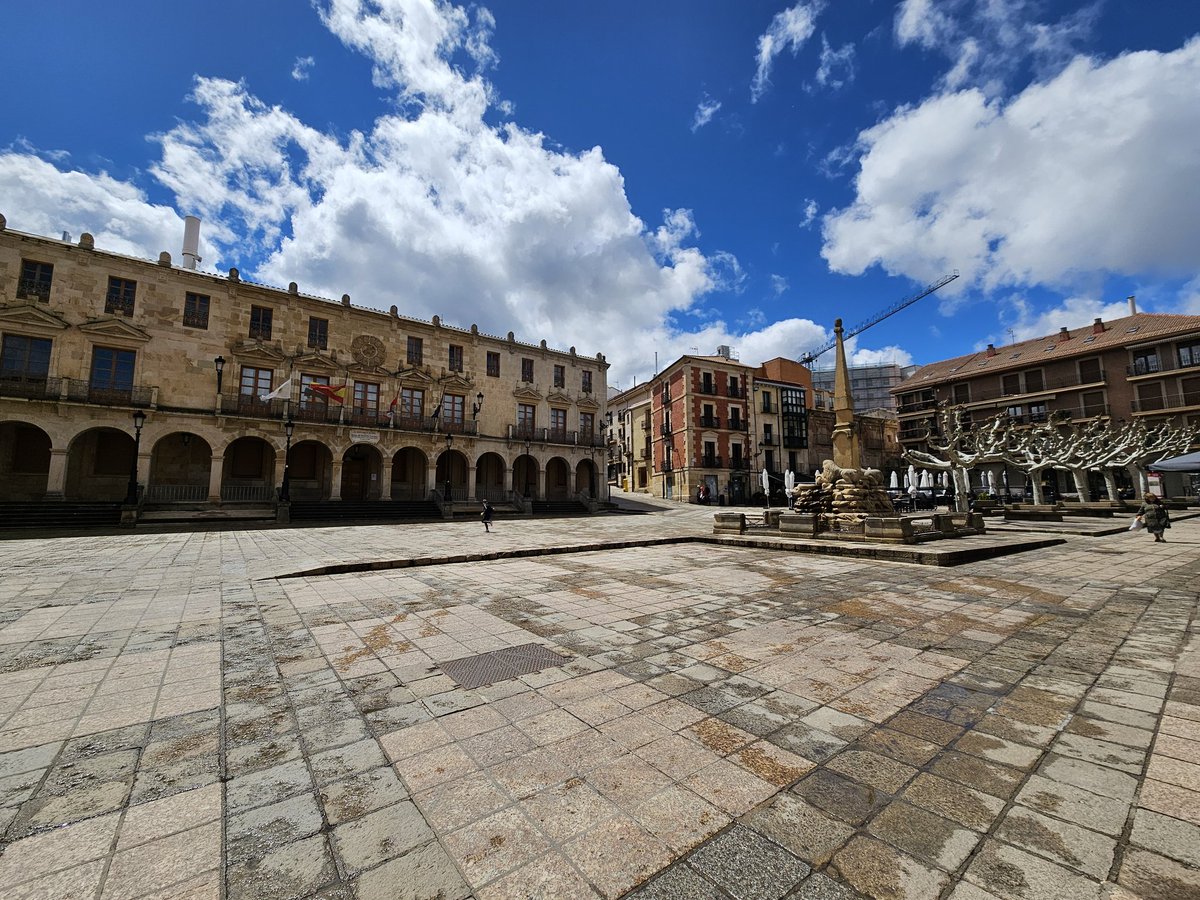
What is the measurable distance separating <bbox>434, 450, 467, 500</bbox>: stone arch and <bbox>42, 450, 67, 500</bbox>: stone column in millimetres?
15042

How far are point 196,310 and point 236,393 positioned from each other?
14.3 feet

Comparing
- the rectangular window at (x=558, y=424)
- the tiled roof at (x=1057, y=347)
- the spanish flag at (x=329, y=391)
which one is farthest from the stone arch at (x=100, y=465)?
the tiled roof at (x=1057, y=347)

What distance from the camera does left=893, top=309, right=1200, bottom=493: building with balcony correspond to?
1287 inches

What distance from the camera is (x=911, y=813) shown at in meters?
2.18

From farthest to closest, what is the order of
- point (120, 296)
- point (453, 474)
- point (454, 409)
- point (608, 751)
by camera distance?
point (453, 474)
point (454, 409)
point (120, 296)
point (608, 751)

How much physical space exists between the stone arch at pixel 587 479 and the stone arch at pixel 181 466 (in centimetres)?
2061

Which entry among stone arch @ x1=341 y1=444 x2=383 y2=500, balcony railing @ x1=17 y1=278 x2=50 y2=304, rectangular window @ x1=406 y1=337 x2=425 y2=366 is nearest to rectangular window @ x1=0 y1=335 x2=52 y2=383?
balcony railing @ x1=17 y1=278 x2=50 y2=304

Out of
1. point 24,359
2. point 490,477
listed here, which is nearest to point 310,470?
point 490,477

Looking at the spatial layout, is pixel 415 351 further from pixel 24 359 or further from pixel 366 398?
pixel 24 359

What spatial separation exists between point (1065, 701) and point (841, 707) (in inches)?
61.9

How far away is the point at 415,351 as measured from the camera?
2889cm

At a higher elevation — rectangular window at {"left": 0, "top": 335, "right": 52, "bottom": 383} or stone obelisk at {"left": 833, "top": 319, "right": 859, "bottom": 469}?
rectangular window at {"left": 0, "top": 335, "right": 52, "bottom": 383}

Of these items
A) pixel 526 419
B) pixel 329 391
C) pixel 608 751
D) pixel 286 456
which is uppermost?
pixel 329 391

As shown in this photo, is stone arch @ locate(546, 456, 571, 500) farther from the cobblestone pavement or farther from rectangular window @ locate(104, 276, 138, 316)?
the cobblestone pavement
